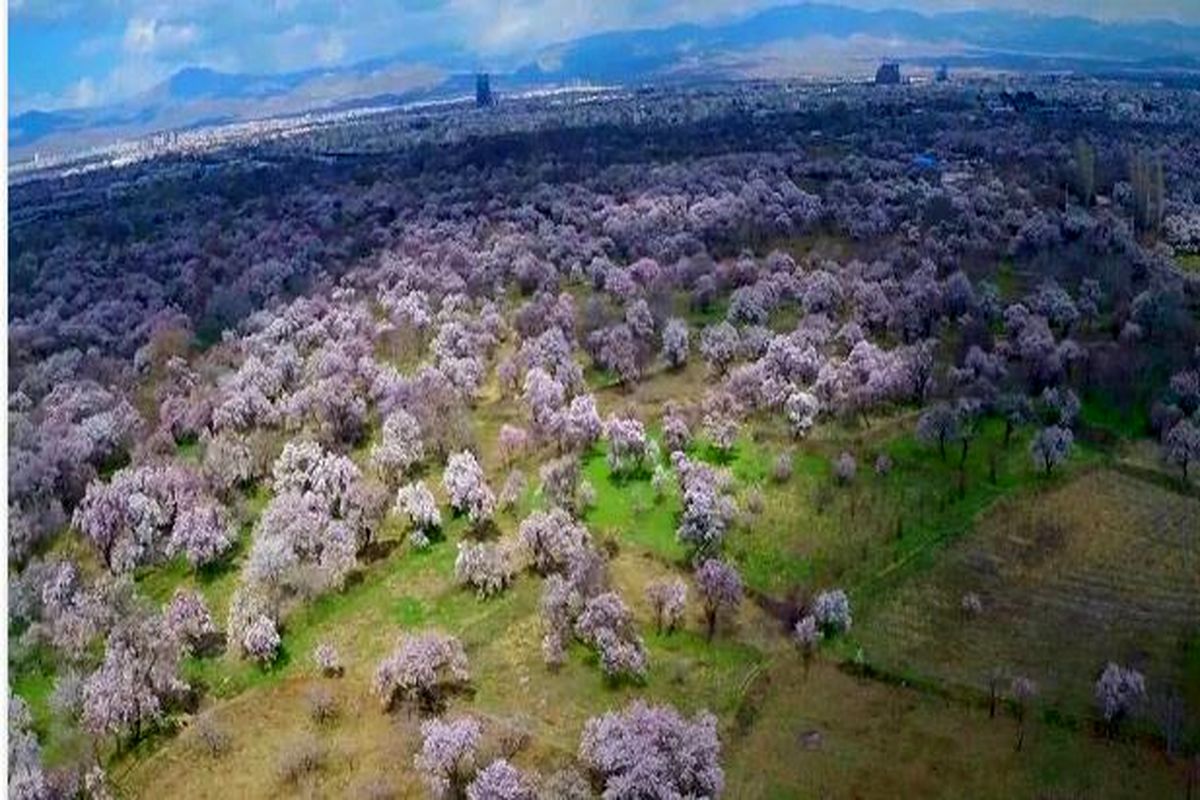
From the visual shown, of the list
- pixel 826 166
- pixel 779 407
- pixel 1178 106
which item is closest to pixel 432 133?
pixel 826 166

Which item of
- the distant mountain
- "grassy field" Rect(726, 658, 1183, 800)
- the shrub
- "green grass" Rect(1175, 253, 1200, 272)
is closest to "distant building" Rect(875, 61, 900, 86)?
the distant mountain

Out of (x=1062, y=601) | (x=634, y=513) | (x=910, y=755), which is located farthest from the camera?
(x=634, y=513)

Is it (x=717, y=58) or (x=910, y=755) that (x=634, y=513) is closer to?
(x=910, y=755)

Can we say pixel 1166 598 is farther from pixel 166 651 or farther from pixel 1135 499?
pixel 166 651

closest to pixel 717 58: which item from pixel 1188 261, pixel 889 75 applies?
pixel 889 75

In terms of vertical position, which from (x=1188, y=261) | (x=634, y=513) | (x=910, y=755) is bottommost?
(x=910, y=755)

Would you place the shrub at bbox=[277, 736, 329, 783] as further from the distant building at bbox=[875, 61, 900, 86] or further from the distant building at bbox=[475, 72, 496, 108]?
the distant building at bbox=[475, 72, 496, 108]
